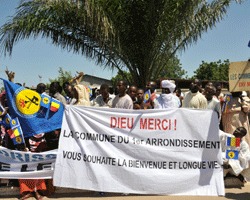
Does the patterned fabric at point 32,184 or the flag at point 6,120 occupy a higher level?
the flag at point 6,120

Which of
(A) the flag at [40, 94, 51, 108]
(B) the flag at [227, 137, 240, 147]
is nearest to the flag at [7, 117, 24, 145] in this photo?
(A) the flag at [40, 94, 51, 108]

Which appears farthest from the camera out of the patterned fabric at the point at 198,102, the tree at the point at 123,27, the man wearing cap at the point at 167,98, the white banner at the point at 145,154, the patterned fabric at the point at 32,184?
the tree at the point at 123,27

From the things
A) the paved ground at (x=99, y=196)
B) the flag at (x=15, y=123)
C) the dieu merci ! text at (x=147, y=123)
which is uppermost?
the dieu merci ! text at (x=147, y=123)

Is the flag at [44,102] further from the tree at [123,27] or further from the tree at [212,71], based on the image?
the tree at [212,71]

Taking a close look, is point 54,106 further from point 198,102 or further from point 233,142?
point 233,142

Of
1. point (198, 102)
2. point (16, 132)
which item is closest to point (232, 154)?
point (198, 102)

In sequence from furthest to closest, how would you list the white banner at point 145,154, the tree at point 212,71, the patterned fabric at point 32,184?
1. the tree at point 212,71
2. the patterned fabric at point 32,184
3. the white banner at point 145,154

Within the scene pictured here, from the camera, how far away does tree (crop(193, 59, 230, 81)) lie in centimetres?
4656

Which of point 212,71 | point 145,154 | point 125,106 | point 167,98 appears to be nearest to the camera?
point 145,154

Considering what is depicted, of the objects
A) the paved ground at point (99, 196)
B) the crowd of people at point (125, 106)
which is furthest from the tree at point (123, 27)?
the paved ground at point (99, 196)

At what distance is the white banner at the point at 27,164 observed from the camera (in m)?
5.59

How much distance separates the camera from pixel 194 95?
6.85 meters

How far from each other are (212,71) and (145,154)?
43645mm

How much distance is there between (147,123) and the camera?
5.48m
